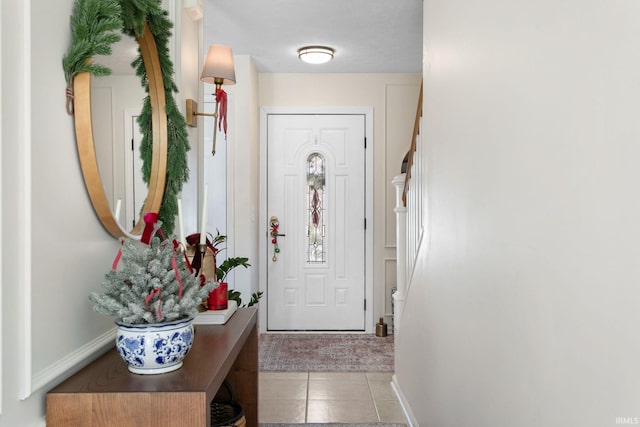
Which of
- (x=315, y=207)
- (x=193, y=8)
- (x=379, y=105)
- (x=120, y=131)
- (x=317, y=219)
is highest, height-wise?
(x=379, y=105)

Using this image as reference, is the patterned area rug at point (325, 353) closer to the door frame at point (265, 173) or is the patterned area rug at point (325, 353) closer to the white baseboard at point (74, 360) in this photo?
the door frame at point (265, 173)

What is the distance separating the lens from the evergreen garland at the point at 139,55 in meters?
1.24

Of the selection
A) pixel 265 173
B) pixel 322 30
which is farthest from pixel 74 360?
pixel 265 173

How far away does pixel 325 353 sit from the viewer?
412cm

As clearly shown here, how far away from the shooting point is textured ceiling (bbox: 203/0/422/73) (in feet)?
10.5

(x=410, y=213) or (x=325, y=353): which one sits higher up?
(x=410, y=213)

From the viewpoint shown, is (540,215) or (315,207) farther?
(315,207)

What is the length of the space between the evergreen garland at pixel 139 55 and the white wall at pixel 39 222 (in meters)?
0.04

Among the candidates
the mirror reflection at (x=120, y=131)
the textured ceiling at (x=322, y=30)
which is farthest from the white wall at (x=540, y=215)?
the textured ceiling at (x=322, y=30)

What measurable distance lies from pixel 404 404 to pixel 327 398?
49cm

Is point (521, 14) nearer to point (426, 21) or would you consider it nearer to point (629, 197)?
point (629, 197)

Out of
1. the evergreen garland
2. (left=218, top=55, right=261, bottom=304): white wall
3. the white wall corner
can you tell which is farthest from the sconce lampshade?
(left=218, top=55, right=261, bottom=304): white wall

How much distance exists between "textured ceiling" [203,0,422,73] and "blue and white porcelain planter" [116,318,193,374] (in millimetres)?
2445

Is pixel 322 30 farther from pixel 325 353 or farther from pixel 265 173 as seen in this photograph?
pixel 325 353
